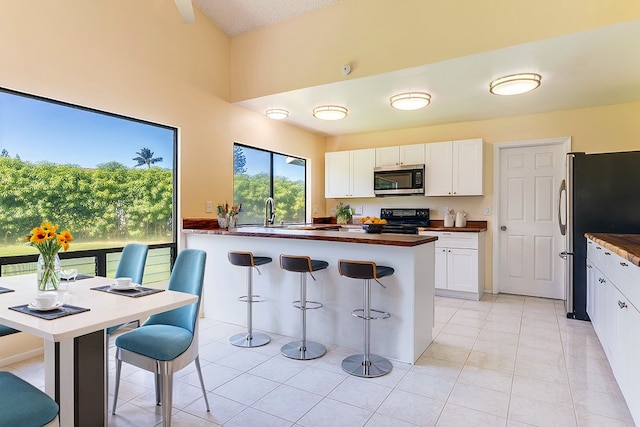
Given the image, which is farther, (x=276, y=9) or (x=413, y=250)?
(x=276, y=9)

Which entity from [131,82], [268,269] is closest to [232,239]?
[268,269]

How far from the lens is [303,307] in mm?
2967

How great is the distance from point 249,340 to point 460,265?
9.58ft

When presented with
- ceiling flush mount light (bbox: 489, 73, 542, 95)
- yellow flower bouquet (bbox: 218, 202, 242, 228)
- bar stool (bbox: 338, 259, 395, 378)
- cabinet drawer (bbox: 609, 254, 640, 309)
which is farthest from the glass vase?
ceiling flush mount light (bbox: 489, 73, 542, 95)

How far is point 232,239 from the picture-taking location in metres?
3.68

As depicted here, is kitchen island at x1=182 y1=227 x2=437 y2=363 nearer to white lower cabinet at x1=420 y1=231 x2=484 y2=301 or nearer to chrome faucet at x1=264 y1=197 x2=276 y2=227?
chrome faucet at x1=264 y1=197 x2=276 y2=227

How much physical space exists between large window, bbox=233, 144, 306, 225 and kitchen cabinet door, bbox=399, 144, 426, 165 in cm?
162

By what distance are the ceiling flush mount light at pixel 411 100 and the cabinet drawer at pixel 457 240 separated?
1.77m

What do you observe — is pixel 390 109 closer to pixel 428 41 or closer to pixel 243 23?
pixel 428 41

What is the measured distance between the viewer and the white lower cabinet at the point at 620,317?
1.83 meters

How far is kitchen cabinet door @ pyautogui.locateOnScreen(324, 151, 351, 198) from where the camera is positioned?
5906mm

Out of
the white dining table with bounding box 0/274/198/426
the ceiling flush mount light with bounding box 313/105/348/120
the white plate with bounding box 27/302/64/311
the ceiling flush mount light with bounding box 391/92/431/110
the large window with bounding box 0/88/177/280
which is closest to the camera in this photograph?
the white dining table with bounding box 0/274/198/426

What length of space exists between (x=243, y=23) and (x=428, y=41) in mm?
2208

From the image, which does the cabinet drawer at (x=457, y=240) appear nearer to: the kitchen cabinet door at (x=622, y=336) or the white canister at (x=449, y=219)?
the white canister at (x=449, y=219)
